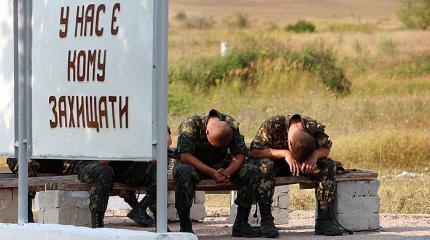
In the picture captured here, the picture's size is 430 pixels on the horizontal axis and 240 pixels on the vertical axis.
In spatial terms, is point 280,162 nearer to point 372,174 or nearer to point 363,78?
point 372,174

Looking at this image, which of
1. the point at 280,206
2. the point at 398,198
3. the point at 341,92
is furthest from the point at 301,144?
the point at 341,92

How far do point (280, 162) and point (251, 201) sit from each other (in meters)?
0.58

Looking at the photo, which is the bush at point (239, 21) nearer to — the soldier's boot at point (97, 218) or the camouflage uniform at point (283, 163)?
the camouflage uniform at point (283, 163)

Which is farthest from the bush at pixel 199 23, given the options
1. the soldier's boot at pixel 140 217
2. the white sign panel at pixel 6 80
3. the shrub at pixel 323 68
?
the white sign panel at pixel 6 80

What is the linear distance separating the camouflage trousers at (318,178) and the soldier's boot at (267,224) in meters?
0.07

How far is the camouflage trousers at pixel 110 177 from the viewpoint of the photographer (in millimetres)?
11023

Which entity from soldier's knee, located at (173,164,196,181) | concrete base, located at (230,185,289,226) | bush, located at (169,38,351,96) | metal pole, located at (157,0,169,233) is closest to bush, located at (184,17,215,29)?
bush, located at (169,38,351,96)

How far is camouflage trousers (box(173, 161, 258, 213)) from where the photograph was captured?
11133 mm

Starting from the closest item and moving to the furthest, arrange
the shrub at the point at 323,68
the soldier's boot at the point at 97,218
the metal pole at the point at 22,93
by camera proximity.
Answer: the metal pole at the point at 22,93, the soldier's boot at the point at 97,218, the shrub at the point at 323,68

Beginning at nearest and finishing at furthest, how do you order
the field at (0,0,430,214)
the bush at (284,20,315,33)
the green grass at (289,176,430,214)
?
the green grass at (289,176,430,214) < the field at (0,0,430,214) < the bush at (284,20,315,33)

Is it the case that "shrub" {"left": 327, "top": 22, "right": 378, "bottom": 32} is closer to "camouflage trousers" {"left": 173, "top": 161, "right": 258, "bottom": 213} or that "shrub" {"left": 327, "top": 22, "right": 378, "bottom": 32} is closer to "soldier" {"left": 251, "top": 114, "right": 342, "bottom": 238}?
"soldier" {"left": 251, "top": 114, "right": 342, "bottom": 238}

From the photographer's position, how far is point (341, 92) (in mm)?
33562

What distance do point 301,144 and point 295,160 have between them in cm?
22

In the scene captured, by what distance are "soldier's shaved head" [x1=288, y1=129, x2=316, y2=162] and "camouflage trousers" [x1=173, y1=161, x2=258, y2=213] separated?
1.30 feet
